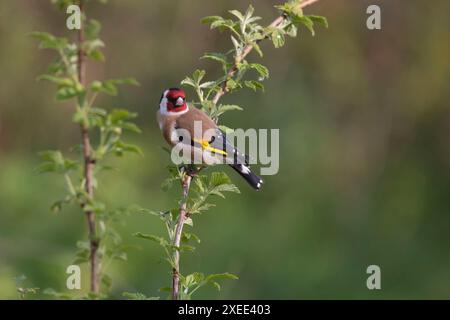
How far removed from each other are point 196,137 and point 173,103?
27 cm

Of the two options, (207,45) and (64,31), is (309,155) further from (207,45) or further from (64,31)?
(64,31)

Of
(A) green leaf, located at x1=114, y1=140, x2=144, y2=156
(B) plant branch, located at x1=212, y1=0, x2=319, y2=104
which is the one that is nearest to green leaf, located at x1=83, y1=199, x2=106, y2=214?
(A) green leaf, located at x1=114, y1=140, x2=144, y2=156

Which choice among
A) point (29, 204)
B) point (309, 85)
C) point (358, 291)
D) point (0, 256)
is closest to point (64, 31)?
point (29, 204)

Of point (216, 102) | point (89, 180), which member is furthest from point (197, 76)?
point (89, 180)

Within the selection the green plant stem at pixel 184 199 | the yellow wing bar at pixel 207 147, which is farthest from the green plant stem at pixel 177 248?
the yellow wing bar at pixel 207 147

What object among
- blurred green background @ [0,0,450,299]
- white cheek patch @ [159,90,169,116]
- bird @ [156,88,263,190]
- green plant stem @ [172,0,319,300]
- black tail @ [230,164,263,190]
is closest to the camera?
green plant stem @ [172,0,319,300]

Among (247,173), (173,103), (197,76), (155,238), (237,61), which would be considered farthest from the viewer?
(173,103)

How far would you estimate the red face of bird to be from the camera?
4137 mm

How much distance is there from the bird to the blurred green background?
Result: 306 centimetres

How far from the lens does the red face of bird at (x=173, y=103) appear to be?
4.14m

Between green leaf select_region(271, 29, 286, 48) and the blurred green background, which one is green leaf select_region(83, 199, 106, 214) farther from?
the blurred green background

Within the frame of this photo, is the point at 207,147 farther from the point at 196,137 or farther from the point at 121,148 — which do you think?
the point at 121,148

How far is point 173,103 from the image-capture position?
422 centimetres
